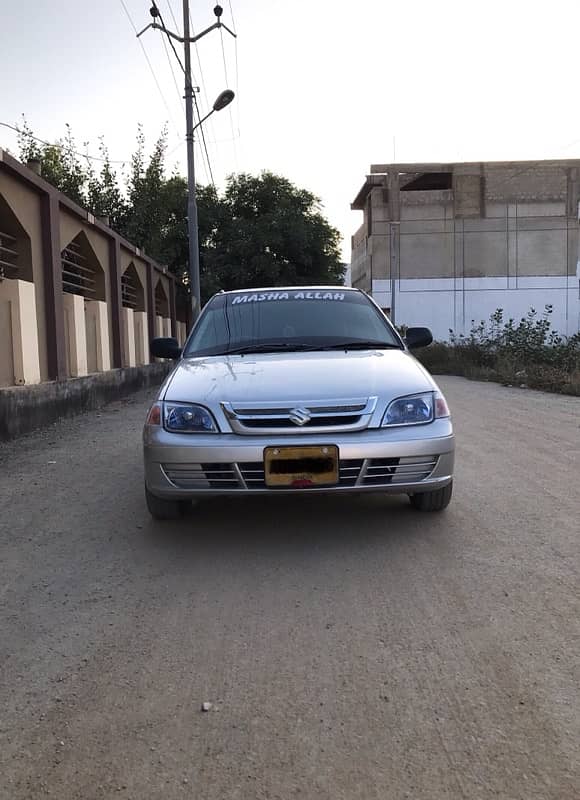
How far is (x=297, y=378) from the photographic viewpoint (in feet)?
13.6

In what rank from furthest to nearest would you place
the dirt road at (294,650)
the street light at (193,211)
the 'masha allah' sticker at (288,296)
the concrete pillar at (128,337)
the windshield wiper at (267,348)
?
the street light at (193,211) → the concrete pillar at (128,337) → the 'masha allah' sticker at (288,296) → the windshield wiper at (267,348) → the dirt road at (294,650)

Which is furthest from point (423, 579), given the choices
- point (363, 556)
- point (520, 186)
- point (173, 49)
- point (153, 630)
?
point (520, 186)

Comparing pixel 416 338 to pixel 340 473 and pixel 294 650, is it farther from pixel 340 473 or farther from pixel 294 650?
pixel 294 650

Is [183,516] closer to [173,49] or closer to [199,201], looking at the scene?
[173,49]

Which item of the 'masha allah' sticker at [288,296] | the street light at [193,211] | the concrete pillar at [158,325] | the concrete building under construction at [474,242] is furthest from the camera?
the concrete building under construction at [474,242]

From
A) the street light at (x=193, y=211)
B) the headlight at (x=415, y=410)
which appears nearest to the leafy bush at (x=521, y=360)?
the street light at (x=193, y=211)

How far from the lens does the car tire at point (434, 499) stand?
4430mm

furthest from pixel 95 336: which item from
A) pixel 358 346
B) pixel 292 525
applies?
pixel 292 525

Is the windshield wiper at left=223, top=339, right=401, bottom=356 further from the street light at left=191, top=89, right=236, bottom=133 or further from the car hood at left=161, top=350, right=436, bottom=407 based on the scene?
the street light at left=191, top=89, right=236, bottom=133

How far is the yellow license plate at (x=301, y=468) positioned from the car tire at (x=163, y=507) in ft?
2.86

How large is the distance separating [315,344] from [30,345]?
628 cm

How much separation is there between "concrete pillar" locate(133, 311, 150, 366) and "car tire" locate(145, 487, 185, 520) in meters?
14.4

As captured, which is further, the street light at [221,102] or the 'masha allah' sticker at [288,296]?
the street light at [221,102]

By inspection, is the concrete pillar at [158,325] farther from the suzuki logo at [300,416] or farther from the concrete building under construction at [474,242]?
the suzuki logo at [300,416]
